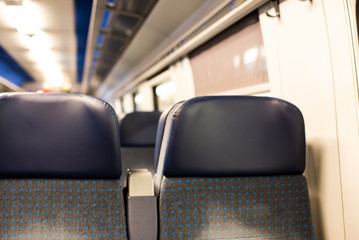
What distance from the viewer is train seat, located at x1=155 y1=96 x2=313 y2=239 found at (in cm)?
→ 126

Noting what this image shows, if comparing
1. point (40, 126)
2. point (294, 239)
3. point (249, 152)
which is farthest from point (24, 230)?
point (294, 239)

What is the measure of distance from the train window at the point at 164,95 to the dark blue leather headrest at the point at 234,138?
3.56 m

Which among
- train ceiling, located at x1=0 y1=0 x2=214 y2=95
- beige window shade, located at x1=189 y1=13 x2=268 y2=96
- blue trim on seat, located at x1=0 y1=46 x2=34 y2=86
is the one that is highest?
blue trim on seat, located at x1=0 y1=46 x2=34 y2=86

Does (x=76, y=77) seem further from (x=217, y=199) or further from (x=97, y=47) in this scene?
(x=217, y=199)

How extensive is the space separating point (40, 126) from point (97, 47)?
17.3 feet

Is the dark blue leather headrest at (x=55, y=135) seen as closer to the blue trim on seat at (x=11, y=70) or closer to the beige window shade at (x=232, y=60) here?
the beige window shade at (x=232, y=60)

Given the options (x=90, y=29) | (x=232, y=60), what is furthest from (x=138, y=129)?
(x=90, y=29)

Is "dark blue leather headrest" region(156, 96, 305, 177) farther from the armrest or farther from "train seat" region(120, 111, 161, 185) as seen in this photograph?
"train seat" region(120, 111, 161, 185)

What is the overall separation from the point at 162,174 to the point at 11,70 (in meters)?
8.88

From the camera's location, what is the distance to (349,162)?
151 centimetres

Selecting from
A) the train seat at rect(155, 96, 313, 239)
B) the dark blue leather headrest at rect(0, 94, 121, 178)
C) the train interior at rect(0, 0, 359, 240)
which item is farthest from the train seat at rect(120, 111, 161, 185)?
the dark blue leather headrest at rect(0, 94, 121, 178)

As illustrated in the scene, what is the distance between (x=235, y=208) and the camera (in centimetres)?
132

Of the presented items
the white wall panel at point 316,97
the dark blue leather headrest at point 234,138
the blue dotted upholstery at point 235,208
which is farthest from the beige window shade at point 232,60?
the blue dotted upholstery at point 235,208

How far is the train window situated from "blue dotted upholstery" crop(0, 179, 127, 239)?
366cm
